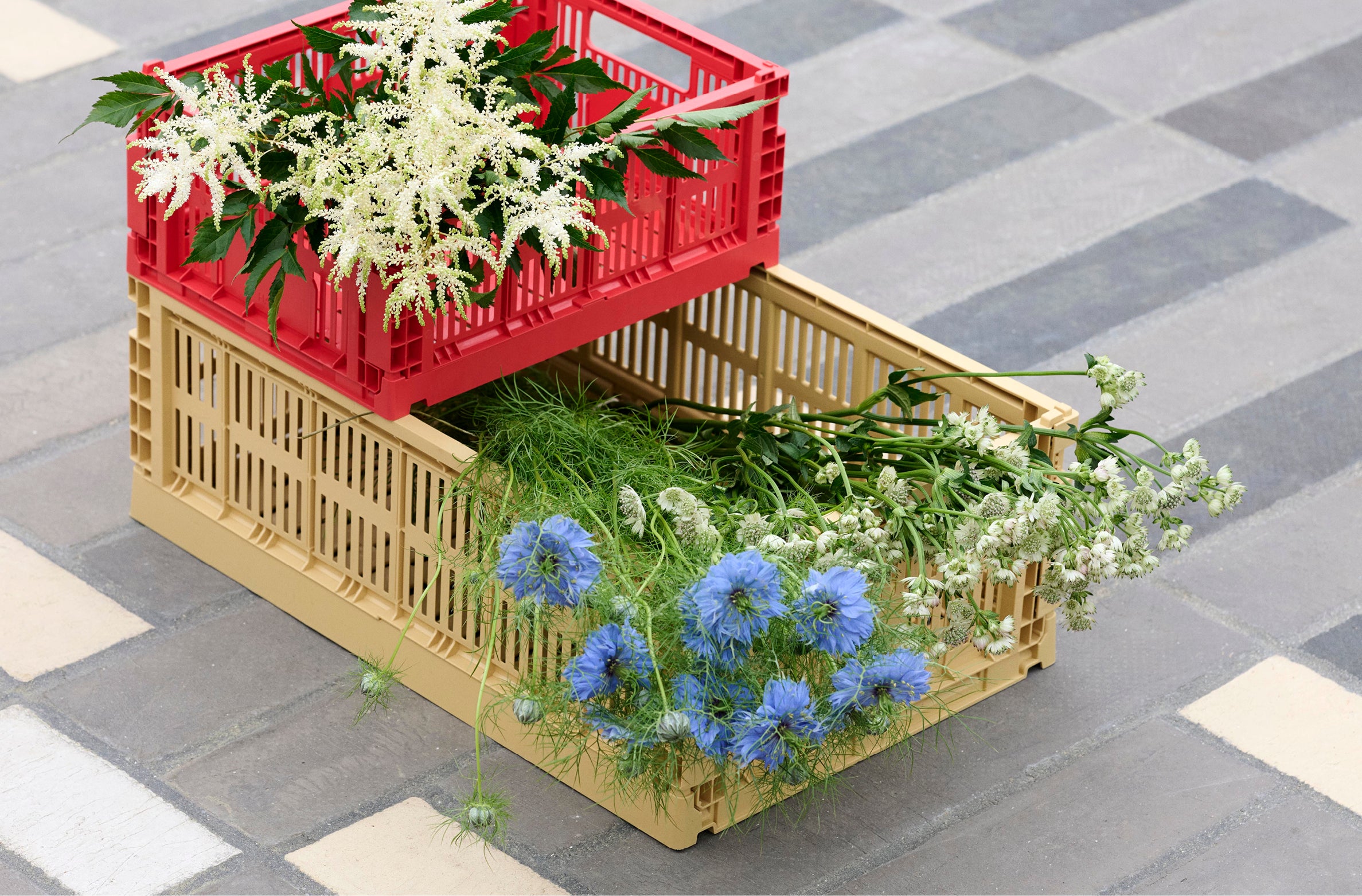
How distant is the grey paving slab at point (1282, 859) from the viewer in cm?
444

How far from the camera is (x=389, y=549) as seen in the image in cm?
484

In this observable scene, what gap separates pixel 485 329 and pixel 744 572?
121cm

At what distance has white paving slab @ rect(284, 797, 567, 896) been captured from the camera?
14.2 feet

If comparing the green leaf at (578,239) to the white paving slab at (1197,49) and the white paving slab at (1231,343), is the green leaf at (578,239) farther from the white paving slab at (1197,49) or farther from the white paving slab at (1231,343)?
the white paving slab at (1197,49)

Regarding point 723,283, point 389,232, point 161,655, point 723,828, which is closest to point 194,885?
point 161,655

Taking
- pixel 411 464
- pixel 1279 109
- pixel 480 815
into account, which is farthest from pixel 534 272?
pixel 1279 109

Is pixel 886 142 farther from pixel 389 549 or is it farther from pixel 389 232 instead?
pixel 389 232

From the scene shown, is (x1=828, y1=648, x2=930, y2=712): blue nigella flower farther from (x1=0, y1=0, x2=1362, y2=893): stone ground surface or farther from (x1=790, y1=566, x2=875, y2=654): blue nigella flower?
(x1=0, y1=0, x2=1362, y2=893): stone ground surface

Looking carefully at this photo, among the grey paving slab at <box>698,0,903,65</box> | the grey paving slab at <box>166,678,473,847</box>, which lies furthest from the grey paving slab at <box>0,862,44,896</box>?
the grey paving slab at <box>698,0,903,65</box>

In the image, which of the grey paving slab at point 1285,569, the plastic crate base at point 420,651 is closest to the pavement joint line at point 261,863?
the plastic crate base at point 420,651

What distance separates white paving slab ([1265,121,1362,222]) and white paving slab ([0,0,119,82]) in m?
4.26

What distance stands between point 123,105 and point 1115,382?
2080 mm

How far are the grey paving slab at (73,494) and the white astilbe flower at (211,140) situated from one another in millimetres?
1609

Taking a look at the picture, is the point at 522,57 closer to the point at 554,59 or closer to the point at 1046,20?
the point at 554,59
